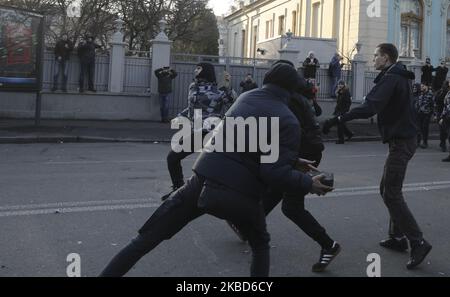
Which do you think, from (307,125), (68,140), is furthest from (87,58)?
(307,125)

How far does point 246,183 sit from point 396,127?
2.30 metres

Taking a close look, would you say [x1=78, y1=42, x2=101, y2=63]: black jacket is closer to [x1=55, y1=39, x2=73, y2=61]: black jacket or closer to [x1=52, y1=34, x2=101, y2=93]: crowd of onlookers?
[x1=52, y1=34, x2=101, y2=93]: crowd of onlookers

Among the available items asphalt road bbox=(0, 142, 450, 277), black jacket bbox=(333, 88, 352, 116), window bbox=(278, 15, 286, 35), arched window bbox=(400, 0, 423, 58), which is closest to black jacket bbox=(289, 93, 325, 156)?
asphalt road bbox=(0, 142, 450, 277)

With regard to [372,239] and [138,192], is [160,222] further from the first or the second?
[138,192]

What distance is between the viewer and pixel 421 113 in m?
15.8

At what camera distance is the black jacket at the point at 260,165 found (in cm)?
359

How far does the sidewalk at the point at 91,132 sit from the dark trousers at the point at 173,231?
11.5 m

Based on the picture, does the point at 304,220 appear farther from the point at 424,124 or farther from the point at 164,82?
the point at 164,82

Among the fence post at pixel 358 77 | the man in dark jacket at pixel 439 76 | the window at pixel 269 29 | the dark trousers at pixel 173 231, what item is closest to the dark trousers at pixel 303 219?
the dark trousers at pixel 173 231

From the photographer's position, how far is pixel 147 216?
22.3ft

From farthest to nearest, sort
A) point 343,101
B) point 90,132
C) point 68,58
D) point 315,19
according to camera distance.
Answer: point 315,19 < point 68,58 < point 343,101 < point 90,132

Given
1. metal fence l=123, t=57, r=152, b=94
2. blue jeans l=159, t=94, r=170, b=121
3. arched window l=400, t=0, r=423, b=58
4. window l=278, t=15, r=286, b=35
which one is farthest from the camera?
window l=278, t=15, r=286, b=35

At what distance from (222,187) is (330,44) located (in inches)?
1037

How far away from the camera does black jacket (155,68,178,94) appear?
64.8 feet
